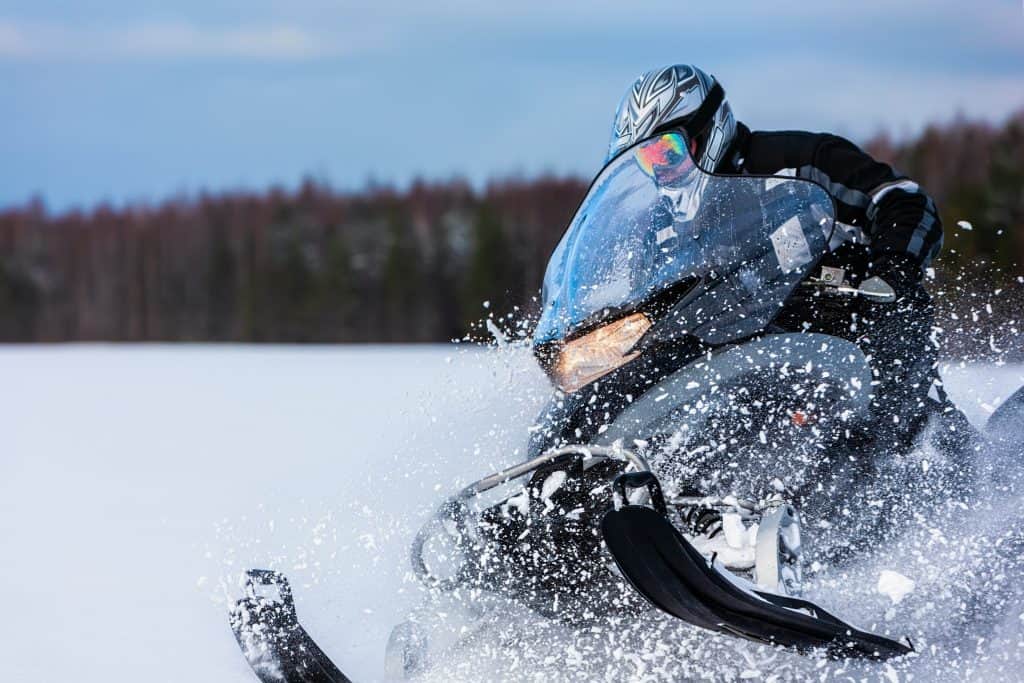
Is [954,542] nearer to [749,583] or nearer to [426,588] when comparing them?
[749,583]

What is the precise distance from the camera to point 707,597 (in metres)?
2.29

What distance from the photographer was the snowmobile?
2.67m

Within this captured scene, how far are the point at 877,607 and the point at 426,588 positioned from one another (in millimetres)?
1267

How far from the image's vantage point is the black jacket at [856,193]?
3.16 meters

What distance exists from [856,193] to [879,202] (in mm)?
144

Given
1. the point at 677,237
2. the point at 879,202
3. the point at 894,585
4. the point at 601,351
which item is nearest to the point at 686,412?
the point at 601,351

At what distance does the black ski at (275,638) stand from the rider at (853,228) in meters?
1.56

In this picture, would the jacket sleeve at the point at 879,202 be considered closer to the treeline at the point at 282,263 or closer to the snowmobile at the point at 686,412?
the snowmobile at the point at 686,412

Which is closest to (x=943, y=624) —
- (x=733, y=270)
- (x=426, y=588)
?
(x=733, y=270)

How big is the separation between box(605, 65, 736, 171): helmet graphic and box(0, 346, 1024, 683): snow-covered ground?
0.76 meters

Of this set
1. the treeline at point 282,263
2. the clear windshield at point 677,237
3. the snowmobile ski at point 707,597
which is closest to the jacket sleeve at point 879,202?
the clear windshield at point 677,237

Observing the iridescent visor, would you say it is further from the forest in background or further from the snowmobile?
the forest in background

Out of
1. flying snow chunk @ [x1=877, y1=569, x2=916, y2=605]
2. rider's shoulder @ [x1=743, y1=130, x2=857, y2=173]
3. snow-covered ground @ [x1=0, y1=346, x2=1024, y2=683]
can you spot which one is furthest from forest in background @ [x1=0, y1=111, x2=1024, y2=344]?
flying snow chunk @ [x1=877, y1=569, x2=916, y2=605]

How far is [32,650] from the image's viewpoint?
3.46 m
